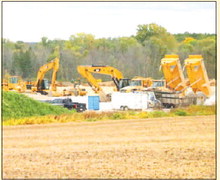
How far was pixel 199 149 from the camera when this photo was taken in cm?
1480

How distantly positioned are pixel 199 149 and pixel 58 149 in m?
3.87

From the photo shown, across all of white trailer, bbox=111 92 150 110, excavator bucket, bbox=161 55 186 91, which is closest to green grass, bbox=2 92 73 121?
white trailer, bbox=111 92 150 110

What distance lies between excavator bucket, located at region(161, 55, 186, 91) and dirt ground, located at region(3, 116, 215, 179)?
6.03 metres

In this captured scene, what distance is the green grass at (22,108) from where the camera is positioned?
22.2 m

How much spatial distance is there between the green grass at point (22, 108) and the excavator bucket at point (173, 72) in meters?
6.42

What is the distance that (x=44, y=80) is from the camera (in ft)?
104

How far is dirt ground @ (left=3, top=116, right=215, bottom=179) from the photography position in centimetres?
1182

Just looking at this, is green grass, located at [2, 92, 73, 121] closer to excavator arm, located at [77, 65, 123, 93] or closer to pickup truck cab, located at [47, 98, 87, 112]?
pickup truck cab, located at [47, 98, 87, 112]

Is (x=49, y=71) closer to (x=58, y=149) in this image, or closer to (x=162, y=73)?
(x=162, y=73)

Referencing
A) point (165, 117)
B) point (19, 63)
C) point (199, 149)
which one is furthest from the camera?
point (19, 63)

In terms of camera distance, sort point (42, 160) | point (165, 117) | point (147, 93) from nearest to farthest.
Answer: point (42, 160), point (165, 117), point (147, 93)

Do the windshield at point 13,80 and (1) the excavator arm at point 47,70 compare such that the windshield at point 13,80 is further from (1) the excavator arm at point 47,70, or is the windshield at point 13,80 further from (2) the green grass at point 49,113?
(2) the green grass at point 49,113

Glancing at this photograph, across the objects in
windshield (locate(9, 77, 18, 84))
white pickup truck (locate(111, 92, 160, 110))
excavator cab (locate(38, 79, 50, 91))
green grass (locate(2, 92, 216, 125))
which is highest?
windshield (locate(9, 77, 18, 84))

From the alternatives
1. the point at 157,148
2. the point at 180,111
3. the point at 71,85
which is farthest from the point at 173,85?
the point at 157,148
